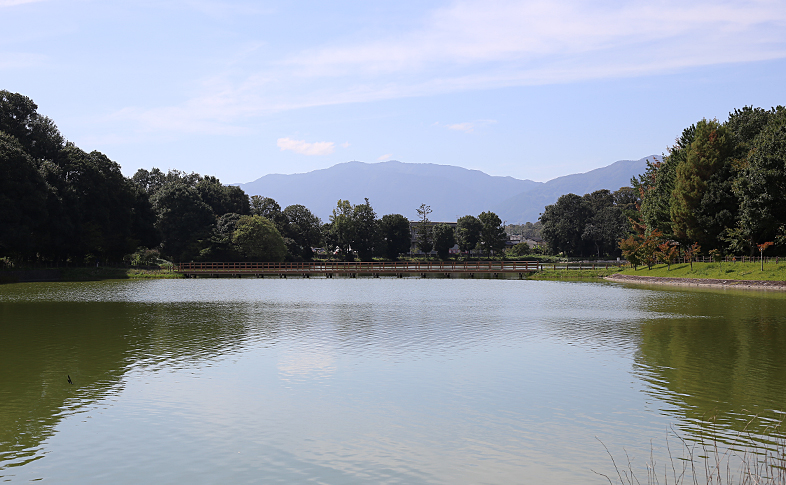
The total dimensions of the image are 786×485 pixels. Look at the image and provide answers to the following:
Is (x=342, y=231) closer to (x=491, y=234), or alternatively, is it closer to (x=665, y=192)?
(x=491, y=234)

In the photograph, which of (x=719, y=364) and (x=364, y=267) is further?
(x=364, y=267)

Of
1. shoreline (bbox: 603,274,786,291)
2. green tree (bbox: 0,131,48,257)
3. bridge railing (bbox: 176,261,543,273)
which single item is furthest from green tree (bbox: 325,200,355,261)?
shoreline (bbox: 603,274,786,291)

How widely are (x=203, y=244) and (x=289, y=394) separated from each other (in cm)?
9254

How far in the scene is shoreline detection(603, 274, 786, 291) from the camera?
4897cm

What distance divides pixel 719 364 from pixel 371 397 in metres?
10.3

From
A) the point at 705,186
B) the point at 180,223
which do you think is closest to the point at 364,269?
the point at 180,223

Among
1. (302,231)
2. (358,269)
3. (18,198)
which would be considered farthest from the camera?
(302,231)

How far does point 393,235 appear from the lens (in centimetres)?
13912

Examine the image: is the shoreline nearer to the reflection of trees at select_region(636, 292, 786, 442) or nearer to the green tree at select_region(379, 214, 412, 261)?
the reflection of trees at select_region(636, 292, 786, 442)

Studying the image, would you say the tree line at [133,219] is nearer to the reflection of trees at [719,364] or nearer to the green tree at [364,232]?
the green tree at [364,232]

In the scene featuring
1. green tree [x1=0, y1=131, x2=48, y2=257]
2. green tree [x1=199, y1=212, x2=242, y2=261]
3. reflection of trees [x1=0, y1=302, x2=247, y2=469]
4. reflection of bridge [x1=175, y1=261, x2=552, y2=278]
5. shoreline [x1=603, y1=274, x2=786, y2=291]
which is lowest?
shoreline [x1=603, y1=274, x2=786, y2=291]

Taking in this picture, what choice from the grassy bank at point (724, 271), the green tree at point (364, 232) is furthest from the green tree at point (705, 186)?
the green tree at point (364, 232)

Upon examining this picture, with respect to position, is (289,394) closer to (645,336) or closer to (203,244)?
(645,336)

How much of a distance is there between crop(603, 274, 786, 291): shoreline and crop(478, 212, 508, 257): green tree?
73.3 metres
